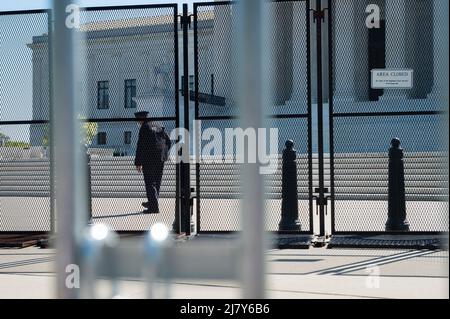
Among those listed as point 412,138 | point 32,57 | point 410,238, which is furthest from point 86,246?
point 412,138

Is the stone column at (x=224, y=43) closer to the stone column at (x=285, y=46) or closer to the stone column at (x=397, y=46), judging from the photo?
the stone column at (x=285, y=46)

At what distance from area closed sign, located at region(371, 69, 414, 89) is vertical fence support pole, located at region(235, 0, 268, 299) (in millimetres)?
7204

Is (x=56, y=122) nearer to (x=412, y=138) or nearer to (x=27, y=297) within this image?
(x=27, y=297)

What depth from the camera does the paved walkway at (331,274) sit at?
5.92 metres

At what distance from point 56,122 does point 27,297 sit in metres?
4.14

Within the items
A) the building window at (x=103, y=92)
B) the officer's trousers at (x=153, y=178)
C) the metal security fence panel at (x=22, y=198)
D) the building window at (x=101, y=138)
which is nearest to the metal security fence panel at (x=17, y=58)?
the metal security fence panel at (x=22, y=198)

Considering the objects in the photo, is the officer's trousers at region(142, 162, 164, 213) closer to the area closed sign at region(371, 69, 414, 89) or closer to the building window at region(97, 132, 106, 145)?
the area closed sign at region(371, 69, 414, 89)

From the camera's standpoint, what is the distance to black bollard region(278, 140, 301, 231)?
9427mm

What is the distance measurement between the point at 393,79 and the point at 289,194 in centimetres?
199

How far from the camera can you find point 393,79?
9062mm

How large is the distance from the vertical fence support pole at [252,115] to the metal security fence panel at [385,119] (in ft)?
1.78

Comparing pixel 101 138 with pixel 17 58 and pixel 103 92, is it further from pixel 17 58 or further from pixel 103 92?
pixel 17 58

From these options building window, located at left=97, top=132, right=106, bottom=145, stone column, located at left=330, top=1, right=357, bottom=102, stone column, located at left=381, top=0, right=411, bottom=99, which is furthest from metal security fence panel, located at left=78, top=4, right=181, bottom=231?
stone column, located at left=381, top=0, right=411, bottom=99

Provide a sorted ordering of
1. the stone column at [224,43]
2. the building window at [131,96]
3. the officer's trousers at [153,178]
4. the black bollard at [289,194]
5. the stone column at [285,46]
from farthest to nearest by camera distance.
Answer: the building window at [131,96] → the stone column at [285,46] → the stone column at [224,43] → the officer's trousers at [153,178] → the black bollard at [289,194]
